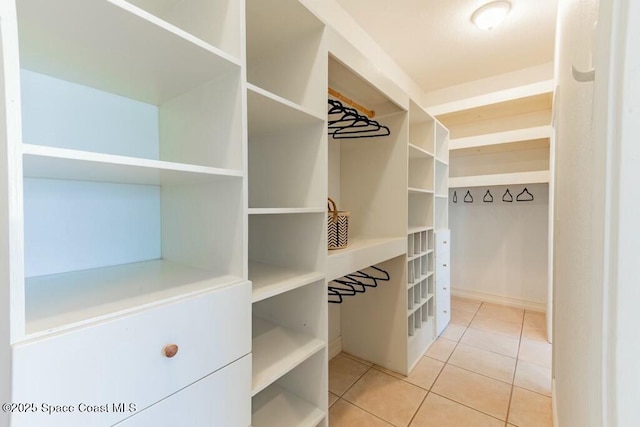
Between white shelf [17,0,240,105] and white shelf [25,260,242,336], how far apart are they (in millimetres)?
567

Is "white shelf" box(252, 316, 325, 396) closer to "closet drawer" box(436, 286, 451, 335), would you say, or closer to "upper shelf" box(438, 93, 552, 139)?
"closet drawer" box(436, 286, 451, 335)

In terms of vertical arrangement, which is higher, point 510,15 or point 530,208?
point 510,15

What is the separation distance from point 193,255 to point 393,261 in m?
1.32

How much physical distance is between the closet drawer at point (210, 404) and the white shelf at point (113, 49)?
2.70ft

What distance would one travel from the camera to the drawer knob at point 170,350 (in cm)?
58

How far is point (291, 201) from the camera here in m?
1.12

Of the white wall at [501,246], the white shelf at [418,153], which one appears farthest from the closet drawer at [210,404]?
the white wall at [501,246]

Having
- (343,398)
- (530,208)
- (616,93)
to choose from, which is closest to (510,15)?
(530,208)

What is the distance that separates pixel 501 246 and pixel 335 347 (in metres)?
2.26

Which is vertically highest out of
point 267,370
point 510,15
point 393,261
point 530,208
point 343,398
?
point 510,15

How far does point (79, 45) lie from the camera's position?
627mm

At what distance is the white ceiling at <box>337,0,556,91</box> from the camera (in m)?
1.85

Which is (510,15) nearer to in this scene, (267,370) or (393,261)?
(393,261)

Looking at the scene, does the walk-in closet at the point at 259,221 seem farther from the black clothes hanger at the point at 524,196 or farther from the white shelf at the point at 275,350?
the black clothes hanger at the point at 524,196
